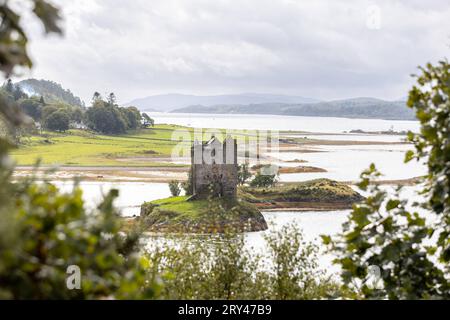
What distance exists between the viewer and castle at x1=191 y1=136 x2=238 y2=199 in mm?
47906

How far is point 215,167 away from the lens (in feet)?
159

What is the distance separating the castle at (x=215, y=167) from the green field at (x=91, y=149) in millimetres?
26037

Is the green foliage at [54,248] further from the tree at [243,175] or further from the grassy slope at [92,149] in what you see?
the grassy slope at [92,149]

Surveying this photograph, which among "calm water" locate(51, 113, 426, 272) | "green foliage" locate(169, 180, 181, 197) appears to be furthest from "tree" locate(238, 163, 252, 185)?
"green foliage" locate(169, 180, 181, 197)

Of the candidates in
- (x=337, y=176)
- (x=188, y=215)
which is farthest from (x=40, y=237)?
(x=337, y=176)

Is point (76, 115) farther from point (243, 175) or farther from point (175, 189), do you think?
point (175, 189)

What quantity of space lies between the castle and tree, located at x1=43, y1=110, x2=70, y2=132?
5609 cm

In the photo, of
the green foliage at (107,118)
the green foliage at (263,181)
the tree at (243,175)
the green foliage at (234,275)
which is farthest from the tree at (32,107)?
the green foliage at (234,275)

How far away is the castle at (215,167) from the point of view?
47906mm

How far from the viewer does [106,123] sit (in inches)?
4269
